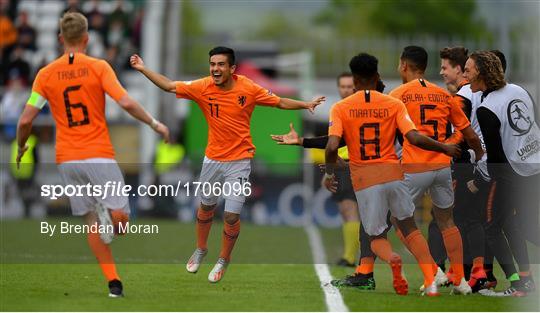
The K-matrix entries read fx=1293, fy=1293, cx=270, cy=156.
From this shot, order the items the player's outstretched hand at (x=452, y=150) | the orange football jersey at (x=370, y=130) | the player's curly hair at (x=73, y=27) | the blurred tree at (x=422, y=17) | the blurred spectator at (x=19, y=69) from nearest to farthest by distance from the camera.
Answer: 1. the player's curly hair at (x=73, y=27)
2. the player's outstretched hand at (x=452, y=150)
3. the orange football jersey at (x=370, y=130)
4. the blurred spectator at (x=19, y=69)
5. the blurred tree at (x=422, y=17)

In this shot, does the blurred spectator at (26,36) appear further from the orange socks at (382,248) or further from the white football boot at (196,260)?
A: the orange socks at (382,248)

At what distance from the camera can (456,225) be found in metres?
12.7

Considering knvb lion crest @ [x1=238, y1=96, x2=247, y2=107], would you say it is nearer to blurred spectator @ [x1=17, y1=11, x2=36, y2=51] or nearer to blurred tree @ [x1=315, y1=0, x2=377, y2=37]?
blurred spectator @ [x1=17, y1=11, x2=36, y2=51]

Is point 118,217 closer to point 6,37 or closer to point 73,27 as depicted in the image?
point 73,27

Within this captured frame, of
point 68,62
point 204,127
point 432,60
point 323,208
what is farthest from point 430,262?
point 432,60

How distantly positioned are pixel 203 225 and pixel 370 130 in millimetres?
2342

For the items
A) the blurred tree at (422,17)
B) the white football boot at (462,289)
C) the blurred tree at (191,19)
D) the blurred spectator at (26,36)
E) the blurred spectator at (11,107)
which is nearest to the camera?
the white football boot at (462,289)

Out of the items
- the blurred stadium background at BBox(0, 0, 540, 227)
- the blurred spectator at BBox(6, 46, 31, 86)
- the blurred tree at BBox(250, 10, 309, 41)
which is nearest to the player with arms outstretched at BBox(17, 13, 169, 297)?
the blurred stadium background at BBox(0, 0, 540, 227)

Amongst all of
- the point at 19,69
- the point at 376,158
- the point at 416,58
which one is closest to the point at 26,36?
the point at 19,69

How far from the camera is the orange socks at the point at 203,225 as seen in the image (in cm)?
1279

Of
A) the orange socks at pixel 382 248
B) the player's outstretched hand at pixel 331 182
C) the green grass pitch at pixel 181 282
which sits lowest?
the green grass pitch at pixel 181 282

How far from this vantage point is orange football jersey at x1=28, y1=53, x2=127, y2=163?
10.9 meters

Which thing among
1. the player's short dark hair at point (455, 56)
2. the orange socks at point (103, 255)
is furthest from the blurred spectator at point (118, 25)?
the orange socks at point (103, 255)

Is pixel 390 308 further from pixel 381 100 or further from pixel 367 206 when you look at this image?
pixel 381 100
